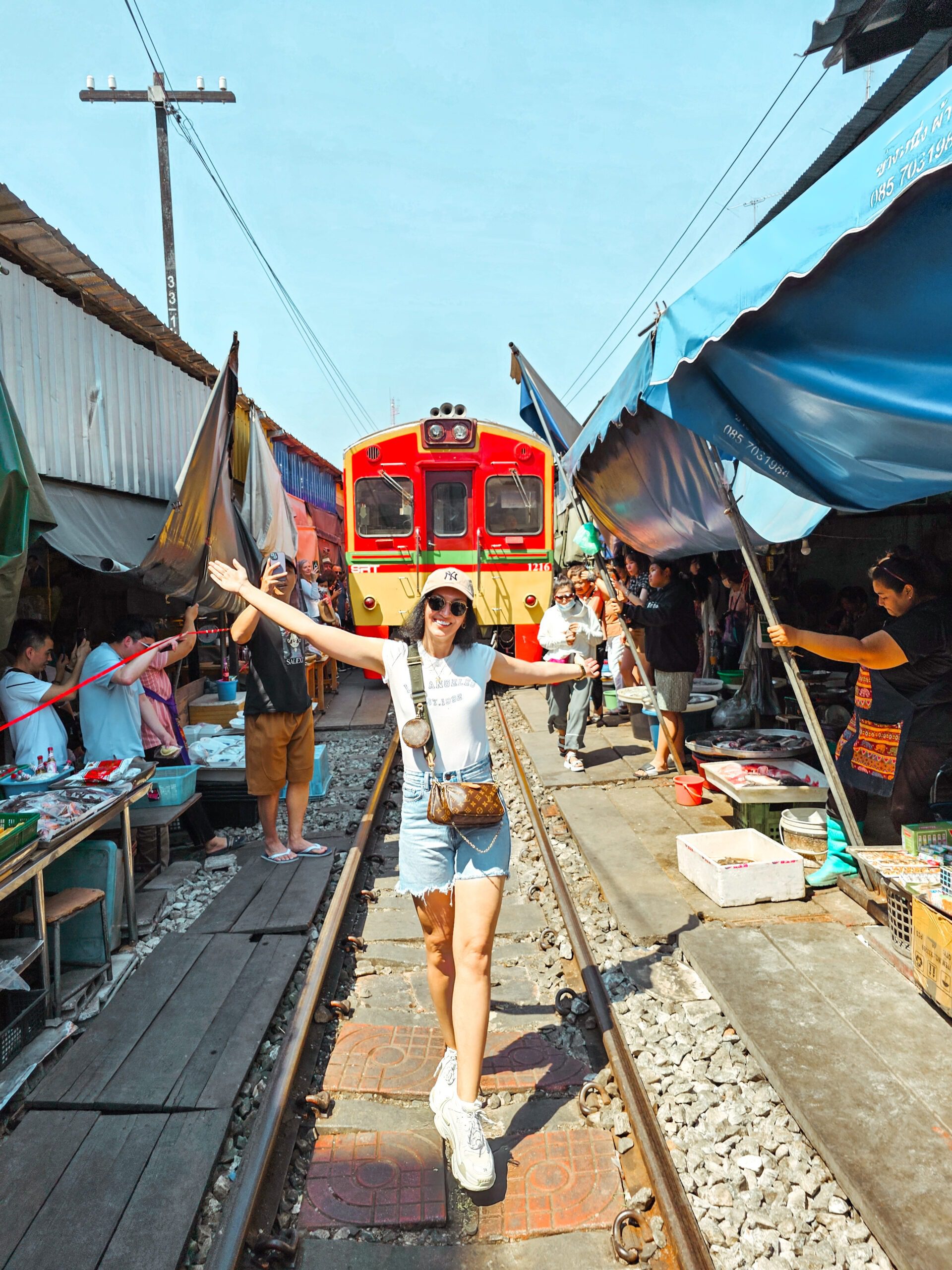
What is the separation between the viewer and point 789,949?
161 inches

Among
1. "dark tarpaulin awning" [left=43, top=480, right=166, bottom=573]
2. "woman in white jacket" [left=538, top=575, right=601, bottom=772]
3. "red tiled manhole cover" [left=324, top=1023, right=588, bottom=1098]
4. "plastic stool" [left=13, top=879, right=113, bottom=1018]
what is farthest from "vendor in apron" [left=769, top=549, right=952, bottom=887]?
"dark tarpaulin awning" [left=43, top=480, right=166, bottom=573]

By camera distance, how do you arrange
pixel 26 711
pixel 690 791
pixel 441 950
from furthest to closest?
pixel 690 791, pixel 26 711, pixel 441 950

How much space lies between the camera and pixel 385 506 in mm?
11625

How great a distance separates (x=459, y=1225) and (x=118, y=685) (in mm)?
4068

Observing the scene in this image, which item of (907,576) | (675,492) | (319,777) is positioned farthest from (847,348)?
(319,777)

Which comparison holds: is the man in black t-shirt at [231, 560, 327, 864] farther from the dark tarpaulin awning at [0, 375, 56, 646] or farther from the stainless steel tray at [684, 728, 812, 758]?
the stainless steel tray at [684, 728, 812, 758]

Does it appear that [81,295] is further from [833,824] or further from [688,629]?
[833,824]

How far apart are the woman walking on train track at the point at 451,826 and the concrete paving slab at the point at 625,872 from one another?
1.69 metres

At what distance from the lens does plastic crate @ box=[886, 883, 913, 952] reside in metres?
3.90

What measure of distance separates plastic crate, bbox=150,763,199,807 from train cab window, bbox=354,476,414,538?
6.05m

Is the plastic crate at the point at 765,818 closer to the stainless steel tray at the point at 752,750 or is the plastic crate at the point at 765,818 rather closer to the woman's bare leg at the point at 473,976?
the stainless steel tray at the point at 752,750

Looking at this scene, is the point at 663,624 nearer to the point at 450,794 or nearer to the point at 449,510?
the point at 450,794

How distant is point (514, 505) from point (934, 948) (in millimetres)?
8943

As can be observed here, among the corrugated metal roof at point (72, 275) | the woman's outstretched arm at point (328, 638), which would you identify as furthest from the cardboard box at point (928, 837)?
the corrugated metal roof at point (72, 275)
